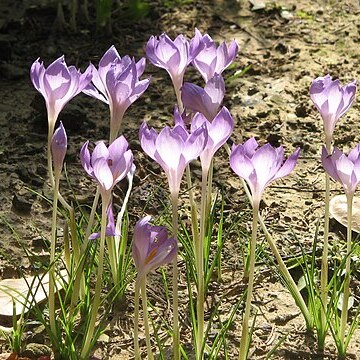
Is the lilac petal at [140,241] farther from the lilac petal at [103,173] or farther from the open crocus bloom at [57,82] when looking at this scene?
the open crocus bloom at [57,82]

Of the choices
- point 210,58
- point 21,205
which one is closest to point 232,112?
point 21,205

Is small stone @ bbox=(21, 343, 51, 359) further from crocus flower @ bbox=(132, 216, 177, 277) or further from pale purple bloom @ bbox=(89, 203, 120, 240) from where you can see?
crocus flower @ bbox=(132, 216, 177, 277)

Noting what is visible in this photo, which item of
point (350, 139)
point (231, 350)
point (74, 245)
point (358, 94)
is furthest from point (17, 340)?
point (358, 94)

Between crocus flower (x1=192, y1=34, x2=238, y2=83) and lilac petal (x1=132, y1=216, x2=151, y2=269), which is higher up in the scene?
crocus flower (x1=192, y1=34, x2=238, y2=83)

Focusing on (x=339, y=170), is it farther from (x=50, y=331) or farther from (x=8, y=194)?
(x=8, y=194)

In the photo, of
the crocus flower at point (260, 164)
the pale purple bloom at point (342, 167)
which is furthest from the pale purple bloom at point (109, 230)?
the pale purple bloom at point (342, 167)

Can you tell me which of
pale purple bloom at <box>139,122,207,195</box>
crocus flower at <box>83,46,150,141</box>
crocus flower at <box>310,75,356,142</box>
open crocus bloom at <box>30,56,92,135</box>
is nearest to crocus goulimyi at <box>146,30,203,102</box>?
crocus flower at <box>83,46,150,141</box>
